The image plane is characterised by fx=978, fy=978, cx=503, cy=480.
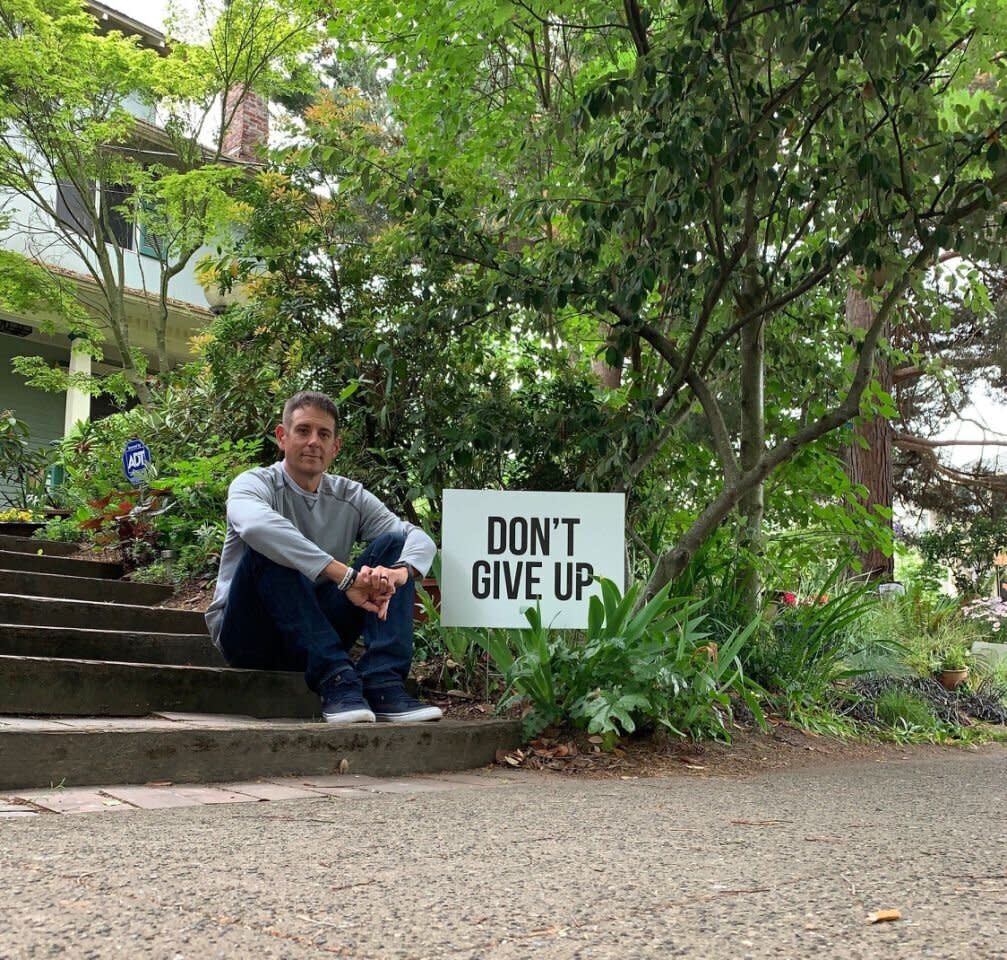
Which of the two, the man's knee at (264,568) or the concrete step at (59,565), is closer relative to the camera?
the man's knee at (264,568)

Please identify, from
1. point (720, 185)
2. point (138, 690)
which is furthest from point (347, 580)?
point (720, 185)

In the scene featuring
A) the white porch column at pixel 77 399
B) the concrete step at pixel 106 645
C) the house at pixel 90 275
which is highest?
Result: the house at pixel 90 275

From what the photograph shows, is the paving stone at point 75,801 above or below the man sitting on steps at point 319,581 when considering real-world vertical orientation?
below

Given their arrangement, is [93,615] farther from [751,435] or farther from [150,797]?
[751,435]

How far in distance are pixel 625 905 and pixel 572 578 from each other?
2.44m

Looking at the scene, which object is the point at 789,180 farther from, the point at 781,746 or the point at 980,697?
the point at 980,697

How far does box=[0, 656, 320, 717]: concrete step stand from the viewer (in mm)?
3246

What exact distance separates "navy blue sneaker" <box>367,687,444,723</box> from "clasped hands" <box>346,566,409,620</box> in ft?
0.90

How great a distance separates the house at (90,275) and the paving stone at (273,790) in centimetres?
963

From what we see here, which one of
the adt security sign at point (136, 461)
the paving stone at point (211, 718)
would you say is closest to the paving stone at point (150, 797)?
the paving stone at point (211, 718)

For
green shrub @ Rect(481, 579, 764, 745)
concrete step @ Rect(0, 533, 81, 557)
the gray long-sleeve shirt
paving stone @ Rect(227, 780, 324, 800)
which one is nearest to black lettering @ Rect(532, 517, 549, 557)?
green shrub @ Rect(481, 579, 764, 745)

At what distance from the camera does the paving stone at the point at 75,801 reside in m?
2.39

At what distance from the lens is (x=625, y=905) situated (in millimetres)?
1595

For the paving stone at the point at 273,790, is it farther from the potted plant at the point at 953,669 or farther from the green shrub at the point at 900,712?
the potted plant at the point at 953,669
